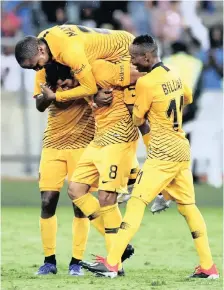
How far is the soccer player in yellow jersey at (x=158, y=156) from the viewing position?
895cm

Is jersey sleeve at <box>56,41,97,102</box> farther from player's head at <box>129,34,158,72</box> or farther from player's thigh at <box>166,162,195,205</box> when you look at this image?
player's thigh at <box>166,162,195,205</box>

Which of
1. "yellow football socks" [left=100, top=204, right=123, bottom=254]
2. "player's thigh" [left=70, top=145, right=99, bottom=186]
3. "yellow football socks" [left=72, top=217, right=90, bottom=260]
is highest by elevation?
"player's thigh" [left=70, top=145, right=99, bottom=186]

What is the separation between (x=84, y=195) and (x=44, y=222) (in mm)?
709

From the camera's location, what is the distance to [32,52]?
9164 mm

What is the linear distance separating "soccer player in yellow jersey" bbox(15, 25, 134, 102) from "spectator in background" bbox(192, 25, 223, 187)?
8.97 meters

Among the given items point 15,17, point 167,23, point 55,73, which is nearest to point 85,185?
point 55,73

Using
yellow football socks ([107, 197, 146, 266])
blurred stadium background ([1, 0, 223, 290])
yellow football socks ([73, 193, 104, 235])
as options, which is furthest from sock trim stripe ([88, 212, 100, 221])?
blurred stadium background ([1, 0, 223, 290])

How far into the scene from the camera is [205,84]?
18781 mm

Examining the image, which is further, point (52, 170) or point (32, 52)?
point (52, 170)

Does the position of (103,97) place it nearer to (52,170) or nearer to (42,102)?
(42,102)

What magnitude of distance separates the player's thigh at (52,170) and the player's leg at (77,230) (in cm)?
7

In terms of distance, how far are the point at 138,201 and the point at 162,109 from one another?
0.85 metres

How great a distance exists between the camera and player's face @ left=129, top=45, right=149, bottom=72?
29.4 feet

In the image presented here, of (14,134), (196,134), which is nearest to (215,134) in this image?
(196,134)
